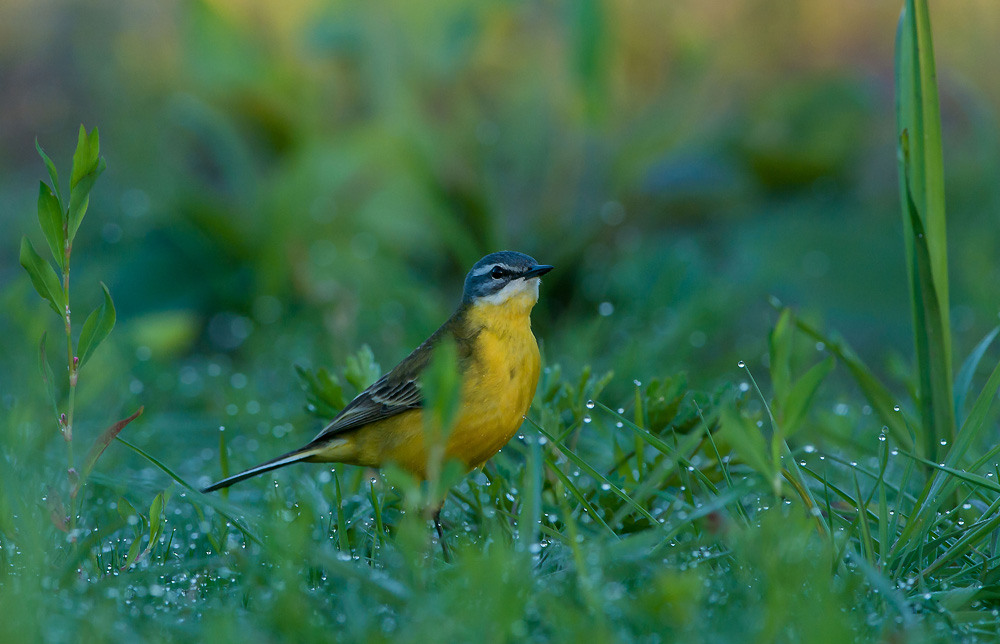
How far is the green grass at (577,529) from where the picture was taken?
1.40 metres

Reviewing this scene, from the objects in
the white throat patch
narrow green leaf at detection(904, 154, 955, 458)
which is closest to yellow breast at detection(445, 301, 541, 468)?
the white throat patch

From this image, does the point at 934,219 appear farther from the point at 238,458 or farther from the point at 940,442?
the point at 238,458

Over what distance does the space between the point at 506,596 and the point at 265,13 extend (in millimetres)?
5556

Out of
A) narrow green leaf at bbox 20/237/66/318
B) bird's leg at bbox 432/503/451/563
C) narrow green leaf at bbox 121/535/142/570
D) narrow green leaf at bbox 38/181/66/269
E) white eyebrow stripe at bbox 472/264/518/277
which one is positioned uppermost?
narrow green leaf at bbox 38/181/66/269

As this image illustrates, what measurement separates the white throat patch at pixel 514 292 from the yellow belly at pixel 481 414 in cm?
4

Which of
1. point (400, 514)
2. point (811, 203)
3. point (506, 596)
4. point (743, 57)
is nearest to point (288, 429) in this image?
point (400, 514)

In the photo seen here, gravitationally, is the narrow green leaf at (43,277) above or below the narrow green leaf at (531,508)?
above

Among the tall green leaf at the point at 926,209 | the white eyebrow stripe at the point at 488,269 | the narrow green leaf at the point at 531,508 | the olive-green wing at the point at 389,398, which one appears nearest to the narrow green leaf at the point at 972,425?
the tall green leaf at the point at 926,209

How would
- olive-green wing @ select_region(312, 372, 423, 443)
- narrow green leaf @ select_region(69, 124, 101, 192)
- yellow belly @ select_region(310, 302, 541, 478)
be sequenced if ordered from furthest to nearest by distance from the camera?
olive-green wing @ select_region(312, 372, 423, 443) → yellow belly @ select_region(310, 302, 541, 478) → narrow green leaf @ select_region(69, 124, 101, 192)

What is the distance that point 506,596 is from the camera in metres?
1.31

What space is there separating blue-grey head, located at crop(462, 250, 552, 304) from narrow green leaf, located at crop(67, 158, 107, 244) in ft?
3.45

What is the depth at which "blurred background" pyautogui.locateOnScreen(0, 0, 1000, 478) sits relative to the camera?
12.2 ft

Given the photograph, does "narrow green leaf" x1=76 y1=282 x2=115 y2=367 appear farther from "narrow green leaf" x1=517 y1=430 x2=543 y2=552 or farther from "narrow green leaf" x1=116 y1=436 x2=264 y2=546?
"narrow green leaf" x1=517 y1=430 x2=543 y2=552

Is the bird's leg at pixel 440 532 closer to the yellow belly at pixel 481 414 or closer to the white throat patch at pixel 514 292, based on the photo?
the yellow belly at pixel 481 414
